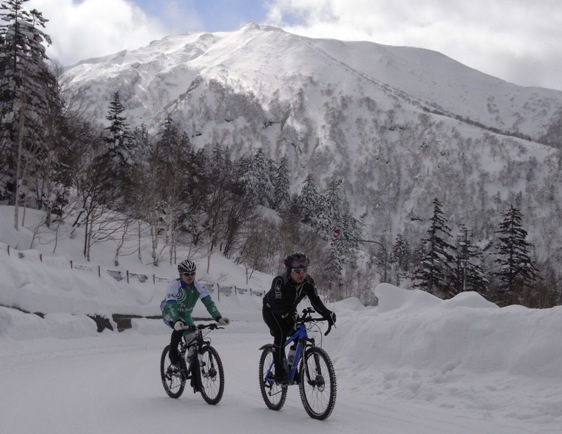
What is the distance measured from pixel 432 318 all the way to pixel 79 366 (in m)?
7.66

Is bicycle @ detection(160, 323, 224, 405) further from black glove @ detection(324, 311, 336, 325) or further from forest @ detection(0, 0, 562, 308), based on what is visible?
forest @ detection(0, 0, 562, 308)

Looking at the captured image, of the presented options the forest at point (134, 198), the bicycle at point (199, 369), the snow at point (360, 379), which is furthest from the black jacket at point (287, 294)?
the forest at point (134, 198)

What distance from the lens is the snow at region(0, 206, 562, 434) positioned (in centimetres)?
668

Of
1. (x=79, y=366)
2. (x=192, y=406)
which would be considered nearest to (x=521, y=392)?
(x=192, y=406)

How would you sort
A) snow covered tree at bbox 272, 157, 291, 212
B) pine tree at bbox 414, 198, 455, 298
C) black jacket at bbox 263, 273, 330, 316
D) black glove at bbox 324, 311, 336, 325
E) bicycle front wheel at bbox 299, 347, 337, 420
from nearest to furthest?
1. bicycle front wheel at bbox 299, 347, 337, 420
2. black glove at bbox 324, 311, 336, 325
3. black jacket at bbox 263, 273, 330, 316
4. pine tree at bbox 414, 198, 455, 298
5. snow covered tree at bbox 272, 157, 291, 212

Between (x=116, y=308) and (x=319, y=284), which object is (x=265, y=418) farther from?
(x=319, y=284)

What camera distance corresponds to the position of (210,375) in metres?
7.95

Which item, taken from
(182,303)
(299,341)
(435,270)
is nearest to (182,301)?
(182,303)

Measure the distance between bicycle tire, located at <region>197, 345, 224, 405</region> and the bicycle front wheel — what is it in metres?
1.36

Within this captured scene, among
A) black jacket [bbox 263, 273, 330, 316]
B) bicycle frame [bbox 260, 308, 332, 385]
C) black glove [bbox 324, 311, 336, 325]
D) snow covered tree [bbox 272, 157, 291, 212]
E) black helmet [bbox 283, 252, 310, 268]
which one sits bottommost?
bicycle frame [bbox 260, 308, 332, 385]

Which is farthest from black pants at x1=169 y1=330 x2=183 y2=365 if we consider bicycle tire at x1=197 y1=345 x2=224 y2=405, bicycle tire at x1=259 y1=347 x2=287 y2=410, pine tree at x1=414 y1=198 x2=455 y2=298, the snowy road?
pine tree at x1=414 y1=198 x2=455 y2=298

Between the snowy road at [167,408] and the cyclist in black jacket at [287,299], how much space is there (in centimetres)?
89

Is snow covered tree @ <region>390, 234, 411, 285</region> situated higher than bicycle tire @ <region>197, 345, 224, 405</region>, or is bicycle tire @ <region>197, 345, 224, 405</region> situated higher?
snow covered tree @ <region>390, 234, 411, 285</region>

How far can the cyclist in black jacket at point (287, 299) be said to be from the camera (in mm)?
7207
